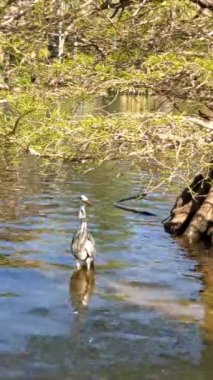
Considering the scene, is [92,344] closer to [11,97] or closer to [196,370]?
[196,370]

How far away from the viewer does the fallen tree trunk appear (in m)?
16.5

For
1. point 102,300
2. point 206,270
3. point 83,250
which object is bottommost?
point 206,270

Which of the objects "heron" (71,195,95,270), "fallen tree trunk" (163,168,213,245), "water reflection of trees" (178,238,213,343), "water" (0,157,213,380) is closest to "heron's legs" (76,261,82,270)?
"heron" (71,195,95,270)

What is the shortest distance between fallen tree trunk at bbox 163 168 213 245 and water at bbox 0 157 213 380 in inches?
14.4

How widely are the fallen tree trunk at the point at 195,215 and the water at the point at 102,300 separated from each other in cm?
37

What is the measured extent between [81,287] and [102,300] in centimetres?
83

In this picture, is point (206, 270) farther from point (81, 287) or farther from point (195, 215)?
point (81, 287)

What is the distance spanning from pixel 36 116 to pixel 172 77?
194 cm

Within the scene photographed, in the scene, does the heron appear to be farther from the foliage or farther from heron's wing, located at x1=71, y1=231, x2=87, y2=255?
the foliage

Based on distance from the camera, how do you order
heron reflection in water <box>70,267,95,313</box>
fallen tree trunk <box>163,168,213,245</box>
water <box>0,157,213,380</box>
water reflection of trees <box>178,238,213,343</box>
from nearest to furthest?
water <box>0,157,213,380</box>
water reflection of trees <box>178,238,213,343</box>
heron reflection in water <box>70,267,95,313</box>
fallen tree trunk <box>163,168,213,245</box>

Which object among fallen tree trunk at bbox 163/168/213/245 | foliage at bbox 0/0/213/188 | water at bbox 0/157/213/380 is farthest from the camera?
fallen tree trunk at bbox 163/168/213/245

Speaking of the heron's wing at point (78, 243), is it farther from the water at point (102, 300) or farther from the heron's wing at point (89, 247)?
the water at point (102, 300)

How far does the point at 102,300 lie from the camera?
11.9 meters

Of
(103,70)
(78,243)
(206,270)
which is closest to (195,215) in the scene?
(206,270)
